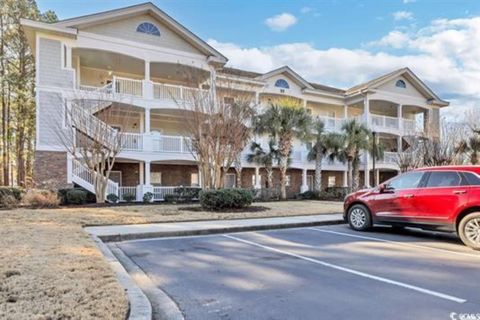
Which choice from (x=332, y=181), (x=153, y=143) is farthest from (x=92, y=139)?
(x=332, y=181)

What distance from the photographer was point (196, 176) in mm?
25312

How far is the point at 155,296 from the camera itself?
4.89m

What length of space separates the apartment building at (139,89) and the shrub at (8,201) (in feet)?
12.0

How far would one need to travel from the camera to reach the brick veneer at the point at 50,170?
18641 millimetres

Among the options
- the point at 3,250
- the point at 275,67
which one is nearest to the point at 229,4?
the point at 275,67

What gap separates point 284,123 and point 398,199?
12.7 metres

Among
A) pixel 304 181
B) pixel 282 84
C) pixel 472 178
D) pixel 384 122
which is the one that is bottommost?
pixel 304 181

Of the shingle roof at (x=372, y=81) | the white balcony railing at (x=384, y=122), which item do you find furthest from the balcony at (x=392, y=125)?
the shingle roof at (x=372, y=81)

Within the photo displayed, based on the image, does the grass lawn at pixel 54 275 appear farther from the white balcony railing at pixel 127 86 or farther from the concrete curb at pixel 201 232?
the white balcony railing at pixel 127 86

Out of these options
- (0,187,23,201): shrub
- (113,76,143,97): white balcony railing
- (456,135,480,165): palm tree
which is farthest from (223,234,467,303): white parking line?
(456,135,480,165): palm tree

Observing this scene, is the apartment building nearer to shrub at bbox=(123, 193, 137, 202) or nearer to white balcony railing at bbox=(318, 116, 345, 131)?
white balcony railing at bbox=(318, 116, 345, 131)

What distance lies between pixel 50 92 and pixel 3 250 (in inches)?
592

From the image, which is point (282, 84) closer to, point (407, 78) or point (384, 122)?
point (384, 122)

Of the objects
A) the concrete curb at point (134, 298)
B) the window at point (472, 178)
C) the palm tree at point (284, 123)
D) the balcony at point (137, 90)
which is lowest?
the concrete curb at point (134, 298)
